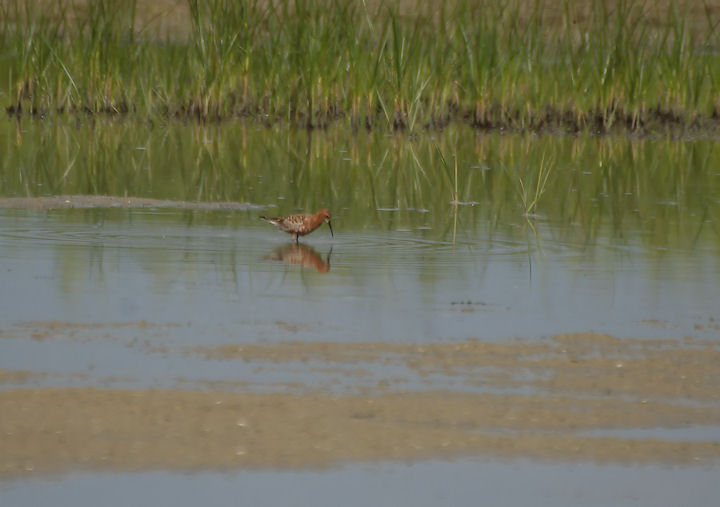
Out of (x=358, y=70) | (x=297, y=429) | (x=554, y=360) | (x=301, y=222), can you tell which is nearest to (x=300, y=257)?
(x=301, y=222)

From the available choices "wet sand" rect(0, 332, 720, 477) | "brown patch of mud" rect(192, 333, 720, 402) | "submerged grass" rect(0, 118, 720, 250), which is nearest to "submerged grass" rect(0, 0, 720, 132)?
"submerged grass" rect(0, 118, 720, 250)

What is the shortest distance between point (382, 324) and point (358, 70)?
36.7 feet

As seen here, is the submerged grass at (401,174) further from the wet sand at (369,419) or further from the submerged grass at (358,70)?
the wet sand at (369,419)

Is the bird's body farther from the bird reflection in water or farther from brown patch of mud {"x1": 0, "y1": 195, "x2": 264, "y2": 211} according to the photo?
brown patch of mud {"x1": 0, "y1": 195, "x2": 264, "y2": 211}

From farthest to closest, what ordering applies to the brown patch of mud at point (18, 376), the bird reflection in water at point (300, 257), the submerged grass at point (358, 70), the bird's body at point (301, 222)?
the submerged grass at point (358, 70)
the bird's body at point (301, 222)
the bird reflection in water at point (300, 257)
the brown patch of mud at point (18, 376)

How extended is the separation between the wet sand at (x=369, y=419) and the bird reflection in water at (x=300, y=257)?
2344 mm

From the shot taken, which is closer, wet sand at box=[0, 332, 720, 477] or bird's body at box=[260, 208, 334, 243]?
wet sand at box=[0, 332, 720, 477]

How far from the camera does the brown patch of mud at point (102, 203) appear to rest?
10336 mm

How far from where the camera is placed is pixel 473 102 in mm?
18531

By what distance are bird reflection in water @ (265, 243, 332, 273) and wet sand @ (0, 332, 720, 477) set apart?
2.34 m

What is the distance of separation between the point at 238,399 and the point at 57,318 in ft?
5.25

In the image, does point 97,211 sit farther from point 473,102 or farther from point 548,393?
point 473,102

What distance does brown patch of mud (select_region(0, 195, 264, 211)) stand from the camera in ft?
33.9

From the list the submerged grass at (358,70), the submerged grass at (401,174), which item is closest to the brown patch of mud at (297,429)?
the submerged grass at (401,174)
